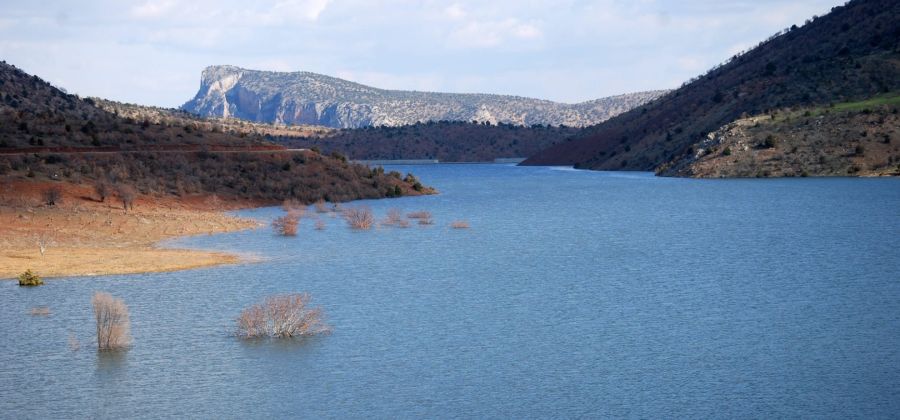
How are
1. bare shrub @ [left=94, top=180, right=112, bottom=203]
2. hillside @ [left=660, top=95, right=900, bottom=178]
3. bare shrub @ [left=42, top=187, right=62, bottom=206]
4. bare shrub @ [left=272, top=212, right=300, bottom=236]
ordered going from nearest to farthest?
bare shrub @ [left=272, top=212, right=300, bottom=236] → bare shrub @ [left=42, top=187, right=62, bottom=206] → bare shrub @ [left=94, top=180, right=112, bottom=203] → hillside @ [left=660, top=95, right=900, bottom=178]

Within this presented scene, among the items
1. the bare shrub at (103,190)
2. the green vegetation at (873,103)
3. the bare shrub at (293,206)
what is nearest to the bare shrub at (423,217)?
the bare shrub at (293,206)

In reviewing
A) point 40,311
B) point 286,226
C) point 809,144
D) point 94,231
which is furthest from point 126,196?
point 809,144

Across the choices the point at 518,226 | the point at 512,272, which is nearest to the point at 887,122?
the point at 518,226

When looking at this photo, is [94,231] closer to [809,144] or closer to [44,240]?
[44,240]

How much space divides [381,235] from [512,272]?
15.9 meters

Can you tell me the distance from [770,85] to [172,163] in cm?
6960

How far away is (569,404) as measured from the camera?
20.1 meters

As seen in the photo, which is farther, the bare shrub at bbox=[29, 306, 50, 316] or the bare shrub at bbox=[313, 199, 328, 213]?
the bare shrub at bbox=[313, 199, 328, 213]

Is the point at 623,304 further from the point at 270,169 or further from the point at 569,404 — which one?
the point at 270,169

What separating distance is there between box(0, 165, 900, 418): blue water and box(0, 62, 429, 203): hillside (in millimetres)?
21614

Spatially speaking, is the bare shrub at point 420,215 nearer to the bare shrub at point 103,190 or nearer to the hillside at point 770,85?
the bare shrub at point 103,190

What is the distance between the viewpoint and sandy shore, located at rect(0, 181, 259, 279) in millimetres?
38031

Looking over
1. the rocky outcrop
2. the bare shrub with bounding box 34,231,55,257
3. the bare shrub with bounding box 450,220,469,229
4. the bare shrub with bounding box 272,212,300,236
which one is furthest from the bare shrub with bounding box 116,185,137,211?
the rocky outcrop

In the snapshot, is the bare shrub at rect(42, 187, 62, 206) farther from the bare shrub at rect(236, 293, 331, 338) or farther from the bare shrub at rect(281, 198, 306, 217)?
the bare shrub at rect(236, 293, 331, 338)
